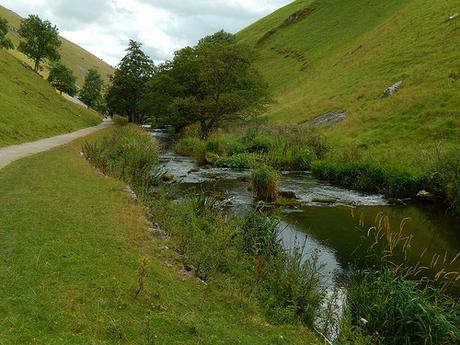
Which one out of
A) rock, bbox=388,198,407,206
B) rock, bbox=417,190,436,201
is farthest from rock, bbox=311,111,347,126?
rock, bbox=388,198,407,206

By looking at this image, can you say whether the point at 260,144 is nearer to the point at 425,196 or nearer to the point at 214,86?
the point at 214,86

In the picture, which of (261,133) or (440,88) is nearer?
(440,88)

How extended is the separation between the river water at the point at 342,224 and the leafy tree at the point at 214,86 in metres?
23.1

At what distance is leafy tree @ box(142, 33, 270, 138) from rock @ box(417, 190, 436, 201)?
100.0ft

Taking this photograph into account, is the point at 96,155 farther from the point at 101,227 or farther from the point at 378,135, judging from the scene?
the point at 378,135

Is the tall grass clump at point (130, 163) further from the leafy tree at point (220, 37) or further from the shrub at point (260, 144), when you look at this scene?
the leafy tree at point (220, 37)

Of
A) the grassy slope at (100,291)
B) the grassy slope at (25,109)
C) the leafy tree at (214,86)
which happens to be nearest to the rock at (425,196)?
the grassy slope at (100,291)

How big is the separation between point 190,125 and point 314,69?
2742 centimetres

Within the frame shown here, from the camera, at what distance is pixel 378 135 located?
119 ft

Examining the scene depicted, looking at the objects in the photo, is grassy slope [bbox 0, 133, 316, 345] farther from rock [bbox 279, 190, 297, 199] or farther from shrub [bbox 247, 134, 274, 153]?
shrub [bbox 247, 134, 274, 153]

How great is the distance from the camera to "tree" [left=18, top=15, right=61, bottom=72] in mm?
86688

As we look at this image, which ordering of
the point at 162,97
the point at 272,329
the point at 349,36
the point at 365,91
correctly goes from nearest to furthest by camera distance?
the point at 272,329 < the point at 365,91 < the point at 162,97 < the point at 349,36

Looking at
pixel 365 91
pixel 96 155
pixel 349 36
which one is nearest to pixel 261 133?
pixel 365 91

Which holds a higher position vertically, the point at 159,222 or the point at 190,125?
the point at 190,125
